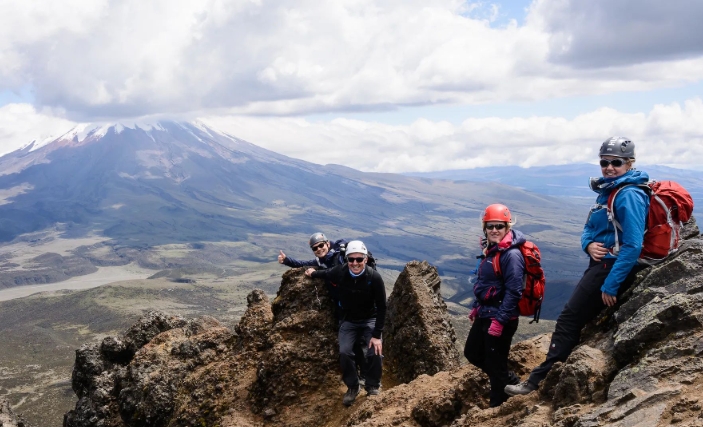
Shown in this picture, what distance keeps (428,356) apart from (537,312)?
6136mm

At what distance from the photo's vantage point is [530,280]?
9094 millimetres

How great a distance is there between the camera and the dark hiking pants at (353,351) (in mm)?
12102

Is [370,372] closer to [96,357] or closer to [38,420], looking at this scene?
[96,357]

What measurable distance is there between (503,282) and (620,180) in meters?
2.26

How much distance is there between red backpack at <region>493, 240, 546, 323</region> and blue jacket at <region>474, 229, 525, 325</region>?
7 cm

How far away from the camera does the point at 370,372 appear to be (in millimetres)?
12359

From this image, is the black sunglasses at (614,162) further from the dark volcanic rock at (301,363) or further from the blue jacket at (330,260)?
the dark volcanic rock at (301,363)

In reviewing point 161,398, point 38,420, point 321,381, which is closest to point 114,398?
point 161,398


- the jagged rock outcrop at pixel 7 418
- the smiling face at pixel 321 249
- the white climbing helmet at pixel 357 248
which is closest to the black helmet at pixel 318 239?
the smiling face at pixel 321 249

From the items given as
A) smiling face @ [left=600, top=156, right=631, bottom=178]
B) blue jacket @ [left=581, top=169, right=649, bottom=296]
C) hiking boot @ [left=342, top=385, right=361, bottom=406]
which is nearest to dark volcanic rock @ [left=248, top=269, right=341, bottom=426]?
hiking boot @ [left=342, top=385, right=361, bottom=406]

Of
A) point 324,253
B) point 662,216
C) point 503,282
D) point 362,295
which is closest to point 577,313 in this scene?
point 503,282

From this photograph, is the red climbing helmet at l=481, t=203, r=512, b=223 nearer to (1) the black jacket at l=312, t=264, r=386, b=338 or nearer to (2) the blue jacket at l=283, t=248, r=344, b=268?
(1) the black jacket at l=312, t=264, r=386, b=338

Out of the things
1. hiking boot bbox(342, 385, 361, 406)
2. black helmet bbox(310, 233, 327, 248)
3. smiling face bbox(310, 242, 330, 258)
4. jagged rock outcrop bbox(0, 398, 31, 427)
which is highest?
black helmet bbox(310, 233, 327, 248)

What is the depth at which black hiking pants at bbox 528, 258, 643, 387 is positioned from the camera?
871 cm
